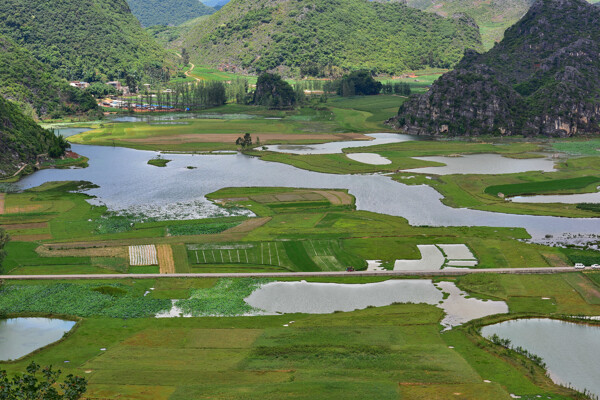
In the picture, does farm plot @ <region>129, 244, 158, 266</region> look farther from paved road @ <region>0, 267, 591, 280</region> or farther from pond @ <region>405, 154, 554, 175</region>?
pond @ <region>405, 154, 554, 175</region>

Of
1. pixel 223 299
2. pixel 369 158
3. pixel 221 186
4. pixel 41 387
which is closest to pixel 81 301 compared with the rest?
pixel 223 299

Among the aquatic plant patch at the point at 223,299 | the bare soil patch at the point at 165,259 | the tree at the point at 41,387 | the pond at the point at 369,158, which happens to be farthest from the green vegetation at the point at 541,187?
the tree at the point at 41,387

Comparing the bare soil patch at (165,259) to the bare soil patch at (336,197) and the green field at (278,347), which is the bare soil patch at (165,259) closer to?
the green field at (278,347)

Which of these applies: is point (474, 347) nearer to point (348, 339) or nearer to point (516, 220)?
point (348, 339)

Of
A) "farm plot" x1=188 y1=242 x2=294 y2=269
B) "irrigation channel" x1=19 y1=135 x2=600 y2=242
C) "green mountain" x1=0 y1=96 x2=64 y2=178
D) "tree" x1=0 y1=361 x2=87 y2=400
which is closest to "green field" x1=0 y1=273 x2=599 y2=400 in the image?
"tree" x1=0 y1=361 x2=87 y2=400

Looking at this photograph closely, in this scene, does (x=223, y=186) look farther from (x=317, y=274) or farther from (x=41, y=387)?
(x=41, y=387)

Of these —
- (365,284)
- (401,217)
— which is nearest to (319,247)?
(365,284)
